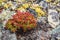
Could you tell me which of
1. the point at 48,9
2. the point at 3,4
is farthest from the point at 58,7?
the point at 3,4

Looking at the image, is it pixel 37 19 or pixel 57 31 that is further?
pixel 37 19

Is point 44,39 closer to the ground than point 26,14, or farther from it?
closer to the ground

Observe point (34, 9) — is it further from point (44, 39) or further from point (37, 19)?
point (44, 39)

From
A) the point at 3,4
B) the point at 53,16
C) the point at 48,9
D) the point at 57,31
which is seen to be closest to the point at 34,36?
the point at 57,31

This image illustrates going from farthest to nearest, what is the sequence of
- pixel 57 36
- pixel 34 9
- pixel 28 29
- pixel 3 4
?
1. pixel 3 4
2. pixel 34 9
3. pixel 28 29
4. pixel 57 36

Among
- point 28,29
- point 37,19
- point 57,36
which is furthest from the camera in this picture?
point 37,19

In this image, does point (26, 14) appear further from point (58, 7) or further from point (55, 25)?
point (58, 7)
